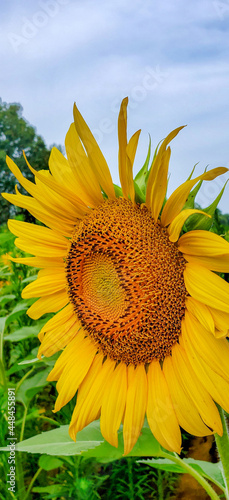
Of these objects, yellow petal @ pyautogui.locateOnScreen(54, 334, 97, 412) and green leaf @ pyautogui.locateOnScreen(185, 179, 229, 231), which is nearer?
green leaf @ pyautogui.locateOnScreen(185, 179, 229, 231)

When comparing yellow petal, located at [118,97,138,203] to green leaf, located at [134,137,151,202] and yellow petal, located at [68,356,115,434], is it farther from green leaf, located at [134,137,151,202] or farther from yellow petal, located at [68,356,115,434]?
yellow petal, located at [68,356,115,434]

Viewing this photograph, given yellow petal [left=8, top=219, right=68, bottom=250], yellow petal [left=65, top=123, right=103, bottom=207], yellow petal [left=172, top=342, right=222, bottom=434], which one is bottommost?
yellow petal [left=172, top=342, right=222, bottom=434]

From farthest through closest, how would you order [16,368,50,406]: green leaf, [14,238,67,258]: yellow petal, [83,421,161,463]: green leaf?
[16,368,50,406]: green leaf
[14,238,67,258]: yellow petal
[83,421,161,463]: green leaf

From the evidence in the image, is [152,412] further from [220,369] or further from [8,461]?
[8,461]

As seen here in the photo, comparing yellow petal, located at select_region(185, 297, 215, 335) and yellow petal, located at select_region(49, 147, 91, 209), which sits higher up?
yellow petal, located at select_region(49, 147, 91, 209)

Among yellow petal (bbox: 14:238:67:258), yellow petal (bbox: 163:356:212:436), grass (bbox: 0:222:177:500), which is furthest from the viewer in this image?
grass (bbox: 0:222:177:500)

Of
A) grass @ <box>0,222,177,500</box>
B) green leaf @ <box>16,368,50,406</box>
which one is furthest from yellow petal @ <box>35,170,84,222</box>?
green leaf @ <box>16,368,50,406</box>

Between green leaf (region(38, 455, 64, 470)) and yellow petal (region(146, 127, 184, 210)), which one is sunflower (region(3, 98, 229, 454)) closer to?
yellow petal (region(146, 127, 184, 210))

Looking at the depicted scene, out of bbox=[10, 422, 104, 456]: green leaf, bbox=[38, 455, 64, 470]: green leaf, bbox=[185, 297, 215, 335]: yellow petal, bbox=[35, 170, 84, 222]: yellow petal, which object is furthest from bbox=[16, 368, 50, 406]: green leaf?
bbox=[185, 297, 215, 335]: yellow petal

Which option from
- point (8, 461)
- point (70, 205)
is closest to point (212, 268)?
point (70, 205)
